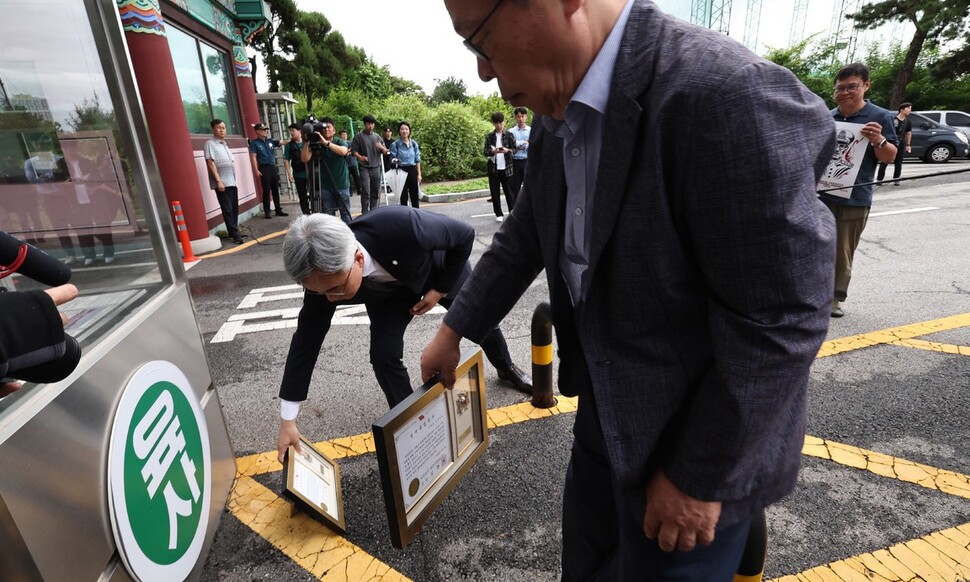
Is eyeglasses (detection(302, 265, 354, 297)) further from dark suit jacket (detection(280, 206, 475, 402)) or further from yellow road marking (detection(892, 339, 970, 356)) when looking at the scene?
yellow road marking (detection(892, 339, 970, 356))

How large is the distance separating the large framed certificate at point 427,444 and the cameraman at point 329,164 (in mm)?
5769

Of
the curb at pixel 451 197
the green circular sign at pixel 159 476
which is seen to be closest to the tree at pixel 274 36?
the curb at pixel 451 197

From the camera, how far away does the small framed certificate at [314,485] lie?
1870mm

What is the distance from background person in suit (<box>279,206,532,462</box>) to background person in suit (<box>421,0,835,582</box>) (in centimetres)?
93

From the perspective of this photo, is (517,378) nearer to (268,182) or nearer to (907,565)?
(907,565)

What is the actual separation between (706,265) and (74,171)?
207 cm

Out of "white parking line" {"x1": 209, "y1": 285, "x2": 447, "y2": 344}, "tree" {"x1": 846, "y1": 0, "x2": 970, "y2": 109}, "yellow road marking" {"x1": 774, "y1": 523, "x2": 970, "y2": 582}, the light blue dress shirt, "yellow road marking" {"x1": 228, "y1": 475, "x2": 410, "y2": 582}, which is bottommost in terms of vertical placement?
"white parking line" {"x1": 209, "y1": 285, "x2": 447, "y2": 344}

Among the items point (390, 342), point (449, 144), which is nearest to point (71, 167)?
point (390, 342)

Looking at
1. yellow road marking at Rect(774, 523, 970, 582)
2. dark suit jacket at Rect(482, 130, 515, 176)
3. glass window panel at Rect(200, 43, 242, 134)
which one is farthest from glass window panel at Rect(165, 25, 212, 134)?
yellow road marking at Rect(774, 523, 970, 582)

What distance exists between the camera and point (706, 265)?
30.3 inches

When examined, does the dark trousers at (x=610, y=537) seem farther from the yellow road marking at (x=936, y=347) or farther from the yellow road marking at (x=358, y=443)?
the yellow road marking at (x=936, y=347)

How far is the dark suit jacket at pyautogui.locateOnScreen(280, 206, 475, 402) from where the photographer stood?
206 cm

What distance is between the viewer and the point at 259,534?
2.08 metres

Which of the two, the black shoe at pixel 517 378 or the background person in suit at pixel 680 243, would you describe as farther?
the black shoe at pixel 517 378
